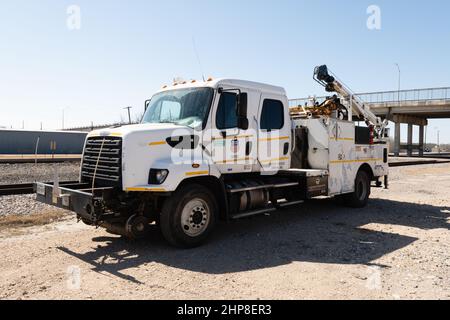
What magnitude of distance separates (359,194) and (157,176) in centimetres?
685

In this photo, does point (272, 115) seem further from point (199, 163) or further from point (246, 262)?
point (246, 262)

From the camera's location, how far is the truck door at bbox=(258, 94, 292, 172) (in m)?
7.94

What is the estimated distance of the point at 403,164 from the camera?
1126 inches

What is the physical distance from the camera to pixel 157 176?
600cm

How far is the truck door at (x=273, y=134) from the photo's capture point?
7938 mm

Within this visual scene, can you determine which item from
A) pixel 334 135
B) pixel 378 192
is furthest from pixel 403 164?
pixel 334 135

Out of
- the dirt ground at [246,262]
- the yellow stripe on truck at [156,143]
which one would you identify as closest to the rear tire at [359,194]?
the dirt ground at [246,262]

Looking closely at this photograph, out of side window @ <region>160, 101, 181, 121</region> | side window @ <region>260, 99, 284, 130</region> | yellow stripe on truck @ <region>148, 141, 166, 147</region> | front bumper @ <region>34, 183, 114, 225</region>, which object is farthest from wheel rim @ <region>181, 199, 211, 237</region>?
side window @ <region>260, 99, 284, 130</region>

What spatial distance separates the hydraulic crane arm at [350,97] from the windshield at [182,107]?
17.9 feet

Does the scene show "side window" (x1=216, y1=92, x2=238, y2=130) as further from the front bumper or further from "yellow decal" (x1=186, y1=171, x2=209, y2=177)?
the front bumper

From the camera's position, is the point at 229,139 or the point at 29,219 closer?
the point at 229,139

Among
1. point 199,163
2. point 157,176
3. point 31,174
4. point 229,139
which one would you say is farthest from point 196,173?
point 31,174
